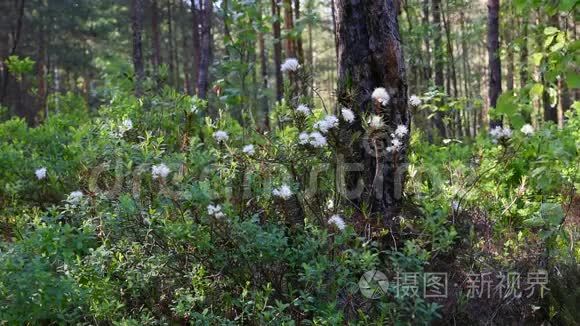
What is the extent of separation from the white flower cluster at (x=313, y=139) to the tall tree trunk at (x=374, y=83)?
1.38 ft

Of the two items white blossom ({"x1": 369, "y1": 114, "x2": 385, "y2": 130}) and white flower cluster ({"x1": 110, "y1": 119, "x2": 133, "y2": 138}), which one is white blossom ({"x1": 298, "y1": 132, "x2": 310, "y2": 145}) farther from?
white flower cluster ({"x1": 110, "y1": 119, "x2": 133, "y2": 138})

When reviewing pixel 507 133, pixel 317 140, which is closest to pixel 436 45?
pixel 507 133

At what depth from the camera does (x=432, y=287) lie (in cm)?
300

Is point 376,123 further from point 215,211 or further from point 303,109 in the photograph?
point 215,211

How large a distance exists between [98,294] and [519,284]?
2.28m

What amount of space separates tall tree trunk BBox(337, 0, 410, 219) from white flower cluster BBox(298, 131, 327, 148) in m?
0.42

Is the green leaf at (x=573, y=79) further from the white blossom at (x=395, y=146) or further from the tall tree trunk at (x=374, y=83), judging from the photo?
the tall tree trunk at (x=374, y=83)

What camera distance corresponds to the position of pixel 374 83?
3678 millimetres

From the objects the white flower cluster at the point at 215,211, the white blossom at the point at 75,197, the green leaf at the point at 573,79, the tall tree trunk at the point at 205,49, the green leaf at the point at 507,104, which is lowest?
the white flower cluster at the point at 215,211

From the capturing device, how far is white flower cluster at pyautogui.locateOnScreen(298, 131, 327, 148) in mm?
3193

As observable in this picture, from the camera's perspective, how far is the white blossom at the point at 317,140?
319cm

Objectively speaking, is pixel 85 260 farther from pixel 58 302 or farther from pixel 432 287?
pixel 432 287

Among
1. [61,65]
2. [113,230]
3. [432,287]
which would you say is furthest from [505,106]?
[61,65]

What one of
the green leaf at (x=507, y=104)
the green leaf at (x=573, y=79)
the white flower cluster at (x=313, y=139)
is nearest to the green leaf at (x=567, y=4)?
the green leaf at (x=573, y=79)
